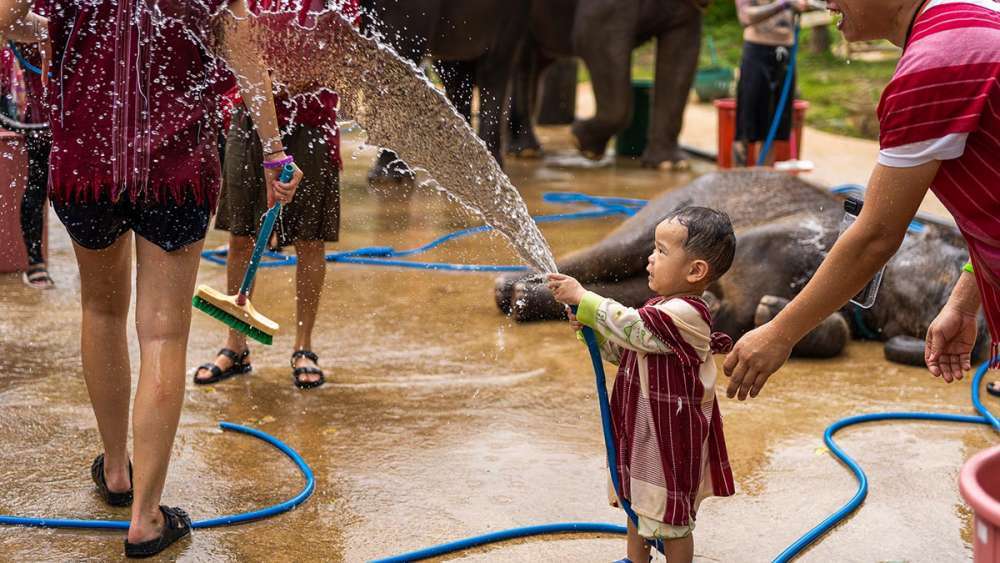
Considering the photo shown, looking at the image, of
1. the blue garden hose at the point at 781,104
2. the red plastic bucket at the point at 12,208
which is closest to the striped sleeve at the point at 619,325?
the red plastic bucket at the point at 12,208

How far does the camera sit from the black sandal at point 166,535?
126 inches

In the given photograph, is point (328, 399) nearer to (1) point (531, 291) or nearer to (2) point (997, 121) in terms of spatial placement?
(1) point (531, 291)

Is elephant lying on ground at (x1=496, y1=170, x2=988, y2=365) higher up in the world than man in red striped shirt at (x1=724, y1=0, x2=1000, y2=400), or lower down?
lower down

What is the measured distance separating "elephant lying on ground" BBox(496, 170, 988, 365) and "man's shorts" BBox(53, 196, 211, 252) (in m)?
2.23

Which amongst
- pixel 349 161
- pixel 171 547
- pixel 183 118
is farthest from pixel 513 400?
pixel 349 161

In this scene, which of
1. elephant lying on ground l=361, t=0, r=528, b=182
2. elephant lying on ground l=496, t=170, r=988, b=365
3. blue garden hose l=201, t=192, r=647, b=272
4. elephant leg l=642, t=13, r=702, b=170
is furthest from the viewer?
elephant leg l=642, t=13, r=702, b=170

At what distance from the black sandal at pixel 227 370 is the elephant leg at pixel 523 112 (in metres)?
7.29

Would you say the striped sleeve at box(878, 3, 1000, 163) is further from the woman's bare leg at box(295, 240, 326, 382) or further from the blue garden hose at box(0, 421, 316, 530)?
the woman's bare leg at box(295, 240, 326, 382)

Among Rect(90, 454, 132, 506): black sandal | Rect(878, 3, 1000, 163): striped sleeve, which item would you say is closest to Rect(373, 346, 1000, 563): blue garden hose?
Rect(90, 454, 132, 506): black sandal

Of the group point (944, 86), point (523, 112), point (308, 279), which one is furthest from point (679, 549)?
point (523, 112)

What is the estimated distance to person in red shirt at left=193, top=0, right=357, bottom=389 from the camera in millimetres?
4605

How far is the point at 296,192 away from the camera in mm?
4664

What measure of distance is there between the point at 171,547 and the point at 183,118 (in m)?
1.15

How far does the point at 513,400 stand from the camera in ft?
15.2
